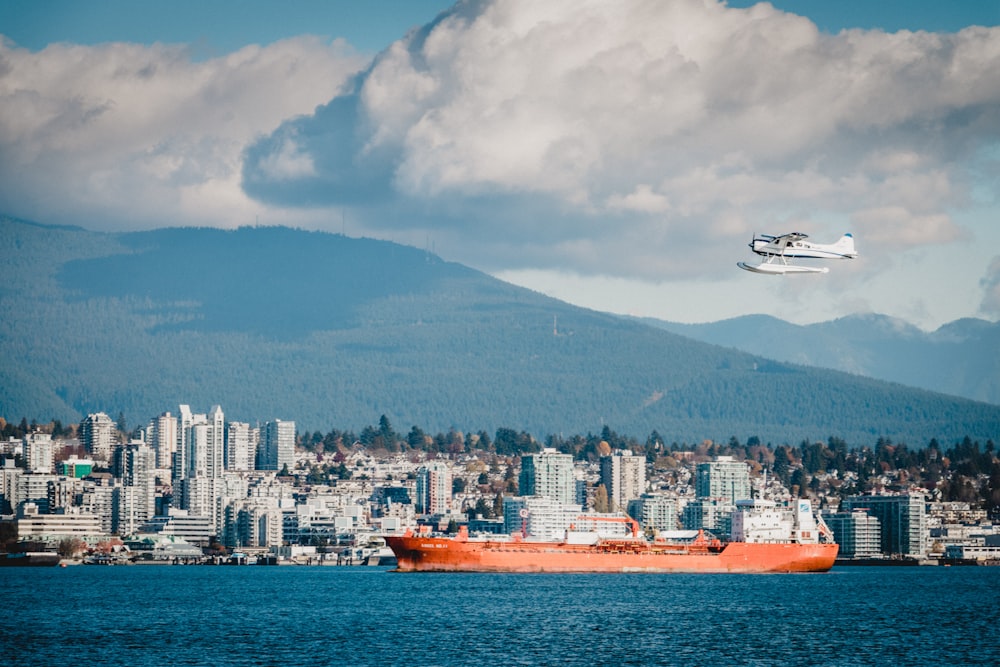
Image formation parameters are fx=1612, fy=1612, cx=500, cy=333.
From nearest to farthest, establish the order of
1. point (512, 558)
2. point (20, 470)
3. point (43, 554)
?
point (512, 558), point (43, 554), point (20, 470)

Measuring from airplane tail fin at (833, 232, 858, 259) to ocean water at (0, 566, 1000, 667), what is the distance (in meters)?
16.5

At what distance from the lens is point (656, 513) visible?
186 meters

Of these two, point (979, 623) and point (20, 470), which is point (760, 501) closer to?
point (979, 623)

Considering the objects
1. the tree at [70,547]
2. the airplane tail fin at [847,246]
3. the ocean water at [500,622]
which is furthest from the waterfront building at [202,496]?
the airplane tail fin at [847,246]

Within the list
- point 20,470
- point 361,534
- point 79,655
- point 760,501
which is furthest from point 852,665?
point 20,470

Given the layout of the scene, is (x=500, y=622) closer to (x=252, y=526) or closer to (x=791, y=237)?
(x=791, y=237)

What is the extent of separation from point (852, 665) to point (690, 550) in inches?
2605

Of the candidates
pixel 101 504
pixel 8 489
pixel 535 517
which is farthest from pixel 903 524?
pixel 8 489

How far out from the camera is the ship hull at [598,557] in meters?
114

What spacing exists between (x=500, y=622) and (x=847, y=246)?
2448 cm

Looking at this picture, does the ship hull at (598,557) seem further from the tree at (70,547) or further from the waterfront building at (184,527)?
the waterfront building at (184,527)

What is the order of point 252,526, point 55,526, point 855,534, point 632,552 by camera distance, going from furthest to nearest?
1. point 252,526
2. point 55,526
3. point 855,534
4. point 632,552

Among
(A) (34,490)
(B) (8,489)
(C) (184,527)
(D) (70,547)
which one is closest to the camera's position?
(D) (70,547)

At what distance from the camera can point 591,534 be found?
119438 millimetres
